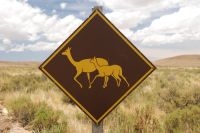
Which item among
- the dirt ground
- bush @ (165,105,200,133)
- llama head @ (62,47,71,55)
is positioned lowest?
bush @ (165,105,200,133)

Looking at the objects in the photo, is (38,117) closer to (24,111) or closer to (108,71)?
(24,111)

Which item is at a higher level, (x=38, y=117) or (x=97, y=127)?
(x=38, y=117)

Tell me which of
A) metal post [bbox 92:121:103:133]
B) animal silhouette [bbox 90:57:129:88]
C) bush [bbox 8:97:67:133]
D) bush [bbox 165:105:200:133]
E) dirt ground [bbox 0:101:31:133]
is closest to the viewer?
animal silhouette [bbox 90:57:129:88]

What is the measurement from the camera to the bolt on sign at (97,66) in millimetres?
4910

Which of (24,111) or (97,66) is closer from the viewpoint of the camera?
(97,66)

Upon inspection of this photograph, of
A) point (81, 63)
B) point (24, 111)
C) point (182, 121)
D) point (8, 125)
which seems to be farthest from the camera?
point (24, 111)

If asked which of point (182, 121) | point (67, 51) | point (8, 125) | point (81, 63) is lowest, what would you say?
point (182, 121)

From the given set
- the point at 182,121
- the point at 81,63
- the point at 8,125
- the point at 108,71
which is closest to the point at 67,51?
the point at 81,63

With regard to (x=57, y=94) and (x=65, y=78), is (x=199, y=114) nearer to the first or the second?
(x=65, y=78)

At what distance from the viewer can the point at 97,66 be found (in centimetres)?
493

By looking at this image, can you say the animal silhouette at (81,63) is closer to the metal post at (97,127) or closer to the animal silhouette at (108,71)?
the animal silhouette at (108,71)

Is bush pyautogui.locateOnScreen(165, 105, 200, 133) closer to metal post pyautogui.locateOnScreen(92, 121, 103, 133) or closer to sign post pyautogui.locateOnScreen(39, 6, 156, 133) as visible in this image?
metal post pyautogui.locateOnScreen(92, 121, 103, 133)

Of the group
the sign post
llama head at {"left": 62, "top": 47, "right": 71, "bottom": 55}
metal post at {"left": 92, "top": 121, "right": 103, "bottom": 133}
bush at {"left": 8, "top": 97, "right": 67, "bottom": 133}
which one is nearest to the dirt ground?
bush at {"left": 8, "top": 97, "right": 67, "bottom": 133}

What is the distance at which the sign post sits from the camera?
16.1 feet
